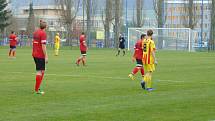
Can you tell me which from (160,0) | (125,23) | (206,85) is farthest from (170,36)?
(206,85)

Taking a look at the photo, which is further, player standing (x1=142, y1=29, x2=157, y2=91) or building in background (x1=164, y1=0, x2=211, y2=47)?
building in background (x1=164, y1=0, x2=211, y2=47)

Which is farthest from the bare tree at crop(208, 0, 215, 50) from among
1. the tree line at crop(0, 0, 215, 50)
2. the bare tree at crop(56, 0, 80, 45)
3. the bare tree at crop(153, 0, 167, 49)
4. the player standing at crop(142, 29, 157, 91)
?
the player standing at crop(142, 29, 157, 91)

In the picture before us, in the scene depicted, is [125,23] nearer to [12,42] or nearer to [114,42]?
[114,42]

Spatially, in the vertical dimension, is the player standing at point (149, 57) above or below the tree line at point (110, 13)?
below

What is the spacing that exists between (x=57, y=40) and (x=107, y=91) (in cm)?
2978

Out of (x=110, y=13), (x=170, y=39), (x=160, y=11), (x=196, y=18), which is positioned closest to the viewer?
(x=170, y=39)

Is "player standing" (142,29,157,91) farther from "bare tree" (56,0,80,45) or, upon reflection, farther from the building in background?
"bare tree" (56,0,80,45)

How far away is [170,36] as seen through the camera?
6550 centimetres

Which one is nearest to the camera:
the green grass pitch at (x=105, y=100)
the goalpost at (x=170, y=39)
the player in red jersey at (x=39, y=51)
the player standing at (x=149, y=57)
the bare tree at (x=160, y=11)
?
the green grass pitch at (x=105, y=100)

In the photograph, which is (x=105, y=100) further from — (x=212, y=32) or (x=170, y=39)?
(x=212, y=32)

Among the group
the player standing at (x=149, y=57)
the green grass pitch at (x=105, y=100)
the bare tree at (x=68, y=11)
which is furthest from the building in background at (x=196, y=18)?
the player standing at (x=149, y=57)

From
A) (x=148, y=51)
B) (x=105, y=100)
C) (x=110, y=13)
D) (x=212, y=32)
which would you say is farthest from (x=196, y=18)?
(x=105, y=100)

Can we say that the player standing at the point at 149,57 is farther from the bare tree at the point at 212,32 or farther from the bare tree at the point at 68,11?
the bare tree at the point at 68,11

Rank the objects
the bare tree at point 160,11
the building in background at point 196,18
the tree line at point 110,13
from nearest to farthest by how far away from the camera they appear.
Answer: the building in background at point 196,18 → the tree line at point 110,13 → the bare tree at point 160,11
